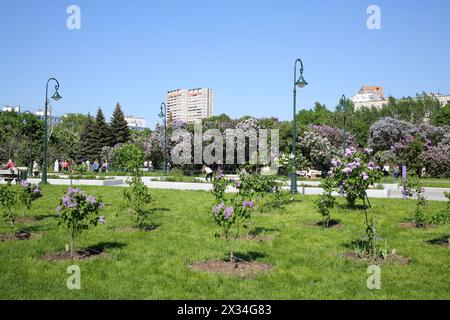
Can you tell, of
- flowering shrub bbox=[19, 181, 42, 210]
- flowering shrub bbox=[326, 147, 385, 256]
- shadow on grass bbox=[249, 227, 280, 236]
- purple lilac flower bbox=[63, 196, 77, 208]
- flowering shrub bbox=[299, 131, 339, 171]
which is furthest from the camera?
flowering shrub bbox=[299, 131, 339, 171]

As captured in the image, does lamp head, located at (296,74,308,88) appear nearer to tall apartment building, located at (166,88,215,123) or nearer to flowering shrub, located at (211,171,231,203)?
flowering shrub, located at (211,171,231,203)

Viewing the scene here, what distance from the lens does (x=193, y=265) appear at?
784 centimetres

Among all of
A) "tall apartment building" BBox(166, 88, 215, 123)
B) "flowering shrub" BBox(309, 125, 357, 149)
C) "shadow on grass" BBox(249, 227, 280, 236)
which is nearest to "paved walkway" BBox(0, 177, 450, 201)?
"shadow on grass" BBox(249, 227, 280, 236)

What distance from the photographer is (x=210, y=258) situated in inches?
328

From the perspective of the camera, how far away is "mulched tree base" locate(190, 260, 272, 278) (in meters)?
7.27

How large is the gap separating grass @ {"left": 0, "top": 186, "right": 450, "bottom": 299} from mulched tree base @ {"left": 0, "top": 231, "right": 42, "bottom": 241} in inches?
11.3

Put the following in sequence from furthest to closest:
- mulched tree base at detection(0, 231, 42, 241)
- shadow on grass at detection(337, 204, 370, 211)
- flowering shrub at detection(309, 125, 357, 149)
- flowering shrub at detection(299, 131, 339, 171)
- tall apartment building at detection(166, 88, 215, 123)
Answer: tall apartment building at detection(166, 88, 215, 123) < flowering shrub at detection(309, 125, 357, 149) < flowering shrub at detection(299, 131, 339, 171) < shadow on grass at detection(337, 204, 370, 211) < mulched tree base at detection(0, 231, 42, 241)

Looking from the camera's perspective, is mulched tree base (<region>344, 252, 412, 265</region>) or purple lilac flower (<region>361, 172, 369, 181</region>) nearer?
mulched tree base (<region>344, 252, 412, 265</region>)

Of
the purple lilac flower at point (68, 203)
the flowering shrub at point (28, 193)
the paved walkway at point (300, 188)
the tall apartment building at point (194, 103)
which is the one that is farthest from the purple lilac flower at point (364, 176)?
the tall apartment building at point (194, 103)

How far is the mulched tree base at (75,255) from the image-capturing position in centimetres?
819

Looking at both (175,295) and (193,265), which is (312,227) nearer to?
(193,265)

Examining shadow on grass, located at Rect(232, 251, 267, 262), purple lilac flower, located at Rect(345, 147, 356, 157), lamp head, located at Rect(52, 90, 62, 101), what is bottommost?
shadow on grass, located at Rect(232, 251, 267, 262)

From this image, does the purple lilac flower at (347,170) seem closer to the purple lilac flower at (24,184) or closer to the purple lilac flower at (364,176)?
the purple lilac flower at (364,176)
